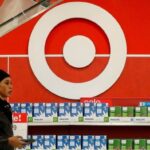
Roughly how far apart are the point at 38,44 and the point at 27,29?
0.84 ft

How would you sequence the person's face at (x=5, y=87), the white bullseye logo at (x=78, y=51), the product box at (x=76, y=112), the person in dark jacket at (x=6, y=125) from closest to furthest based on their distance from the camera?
the person in dark jacket at (x=6, y=125) < the person's face at (x=5, y=87) < the product box at (x=76, y=112) < the white bullseye logo at (x=78, y=51)

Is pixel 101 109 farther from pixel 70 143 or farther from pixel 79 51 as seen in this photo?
pixel 79 51

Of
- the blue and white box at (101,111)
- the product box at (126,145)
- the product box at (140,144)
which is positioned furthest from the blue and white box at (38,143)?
the product box at (140,144)

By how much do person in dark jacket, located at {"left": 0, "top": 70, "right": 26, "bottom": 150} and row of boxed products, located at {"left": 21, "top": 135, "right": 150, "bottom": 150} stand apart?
109 centimetres

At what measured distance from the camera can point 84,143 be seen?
4617mm

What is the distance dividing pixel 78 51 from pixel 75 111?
2.74 feet

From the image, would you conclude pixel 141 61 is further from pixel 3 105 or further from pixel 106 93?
pixel 3 105

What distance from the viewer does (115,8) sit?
5.30 meters

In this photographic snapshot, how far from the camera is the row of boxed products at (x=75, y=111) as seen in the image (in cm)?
466

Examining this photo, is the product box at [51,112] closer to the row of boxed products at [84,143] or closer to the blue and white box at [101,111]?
the row of boxed products at [84,143]

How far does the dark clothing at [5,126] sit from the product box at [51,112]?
3.57 feet

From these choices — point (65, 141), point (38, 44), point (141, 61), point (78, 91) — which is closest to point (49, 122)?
point (65, 141)

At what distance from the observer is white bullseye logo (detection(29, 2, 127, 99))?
518cm

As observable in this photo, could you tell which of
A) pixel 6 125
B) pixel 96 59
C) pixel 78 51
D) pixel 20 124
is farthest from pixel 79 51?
pixel 6 125
